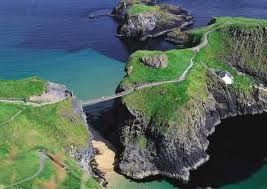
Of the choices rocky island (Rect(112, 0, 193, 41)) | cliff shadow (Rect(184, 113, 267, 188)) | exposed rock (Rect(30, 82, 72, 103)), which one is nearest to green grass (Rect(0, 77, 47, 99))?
exposed rock (Rect(30, 82, 72, 103))

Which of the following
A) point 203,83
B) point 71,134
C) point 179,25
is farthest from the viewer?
point 179,25

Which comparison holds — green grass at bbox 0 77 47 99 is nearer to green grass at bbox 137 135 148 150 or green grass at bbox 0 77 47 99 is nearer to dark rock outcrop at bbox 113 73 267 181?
dark rock outcrop at bbox 113 73 267 181

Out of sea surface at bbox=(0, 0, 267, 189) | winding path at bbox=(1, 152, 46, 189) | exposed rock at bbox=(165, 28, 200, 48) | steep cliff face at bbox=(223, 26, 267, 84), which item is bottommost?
sea surface at bbox=(0, 0, 267, 189)

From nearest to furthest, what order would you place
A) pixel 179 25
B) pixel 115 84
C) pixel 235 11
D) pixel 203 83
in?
1. pixel 203 83
2. pixel 115 84
3. pixel 179 25
4. pixel 235 11

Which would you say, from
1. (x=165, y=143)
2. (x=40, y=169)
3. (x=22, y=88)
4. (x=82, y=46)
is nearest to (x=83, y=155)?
(x=40, y=169)

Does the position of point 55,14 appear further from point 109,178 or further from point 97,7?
point 109,178

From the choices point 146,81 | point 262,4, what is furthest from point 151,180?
point 262,4

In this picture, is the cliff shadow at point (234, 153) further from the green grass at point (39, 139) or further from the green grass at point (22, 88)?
the green grass at point (22, 88)
